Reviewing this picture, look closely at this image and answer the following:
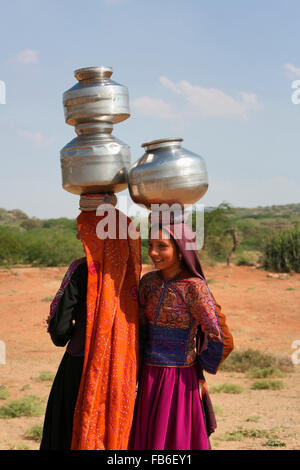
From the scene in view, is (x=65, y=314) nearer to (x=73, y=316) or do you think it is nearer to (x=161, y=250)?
(x=73, y=316)

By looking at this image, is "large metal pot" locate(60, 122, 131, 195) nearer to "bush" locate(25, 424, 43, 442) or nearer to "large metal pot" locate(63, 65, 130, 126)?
"large metal pot" locate(63, 65, 130, 126)

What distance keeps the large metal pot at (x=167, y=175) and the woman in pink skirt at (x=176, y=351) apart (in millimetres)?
219

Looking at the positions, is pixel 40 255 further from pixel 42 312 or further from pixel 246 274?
pixel 42 312

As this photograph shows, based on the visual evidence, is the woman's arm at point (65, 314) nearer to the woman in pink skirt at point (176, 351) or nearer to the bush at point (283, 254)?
the woman in pink skirt at point (176, 351)

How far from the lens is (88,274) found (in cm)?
293

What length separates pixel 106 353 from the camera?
9.46 feet

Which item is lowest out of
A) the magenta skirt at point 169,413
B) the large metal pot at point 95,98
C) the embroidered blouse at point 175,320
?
the magenta skirt at point 169,413

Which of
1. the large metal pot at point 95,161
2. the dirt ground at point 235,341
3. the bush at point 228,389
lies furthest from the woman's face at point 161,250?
the bush at point 228,389

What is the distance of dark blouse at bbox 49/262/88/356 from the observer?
2.90 m

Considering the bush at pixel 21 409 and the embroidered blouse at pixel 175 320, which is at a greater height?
the embroidered blouse at pixel 175 320

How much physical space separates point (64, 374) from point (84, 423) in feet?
1.11

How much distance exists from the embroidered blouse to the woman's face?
143mm

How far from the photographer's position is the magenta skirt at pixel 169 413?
9.70 feet
